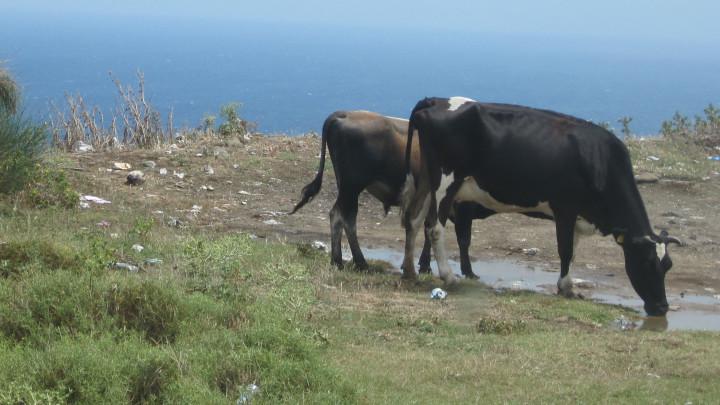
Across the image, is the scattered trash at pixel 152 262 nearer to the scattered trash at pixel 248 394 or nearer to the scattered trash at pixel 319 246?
the scattered trash at pixel 319 246

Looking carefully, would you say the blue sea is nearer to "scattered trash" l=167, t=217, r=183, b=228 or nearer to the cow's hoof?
"scattered trash" l=167, t=217, r=183, b=228

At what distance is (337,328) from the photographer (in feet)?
29.8

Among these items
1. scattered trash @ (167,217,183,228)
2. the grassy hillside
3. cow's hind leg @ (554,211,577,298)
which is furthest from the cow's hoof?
scattered trash @ (167,217,183,228)

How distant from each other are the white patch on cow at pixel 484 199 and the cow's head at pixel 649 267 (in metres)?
0.87

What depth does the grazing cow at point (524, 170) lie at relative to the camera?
456 inches

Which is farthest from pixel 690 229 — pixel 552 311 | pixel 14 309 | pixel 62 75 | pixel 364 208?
pixel 62 75

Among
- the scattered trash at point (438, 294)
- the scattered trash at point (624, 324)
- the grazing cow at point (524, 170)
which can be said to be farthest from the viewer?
the grazing cow at point (524, 170)

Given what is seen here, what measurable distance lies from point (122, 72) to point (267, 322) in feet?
450

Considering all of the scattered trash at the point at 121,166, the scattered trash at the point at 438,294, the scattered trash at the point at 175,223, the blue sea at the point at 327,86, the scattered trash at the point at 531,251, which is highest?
the scattered trash at the point at 438,294

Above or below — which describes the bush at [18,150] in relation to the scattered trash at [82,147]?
above

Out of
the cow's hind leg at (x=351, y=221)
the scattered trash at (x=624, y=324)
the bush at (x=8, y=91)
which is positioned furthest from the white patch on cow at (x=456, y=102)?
the bush at (x=8, y=91)

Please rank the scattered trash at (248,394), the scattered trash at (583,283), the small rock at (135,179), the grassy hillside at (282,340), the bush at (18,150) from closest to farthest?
the scattered trash at (248,394) → the grassy hillside at (282,340) → the scattered trash at (583,283) → the bush at (18,150) → the small rock at (135,179)

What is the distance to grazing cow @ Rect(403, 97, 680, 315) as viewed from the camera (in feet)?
38.0

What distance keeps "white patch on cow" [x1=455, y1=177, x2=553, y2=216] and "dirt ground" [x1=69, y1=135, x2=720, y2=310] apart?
93 centimetres
